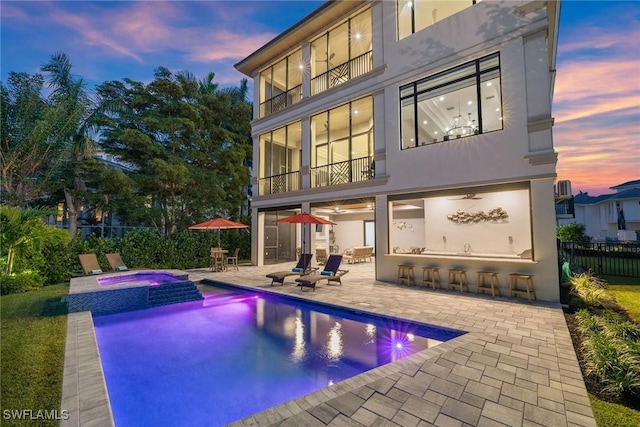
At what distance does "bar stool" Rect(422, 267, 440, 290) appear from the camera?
29.9 feet

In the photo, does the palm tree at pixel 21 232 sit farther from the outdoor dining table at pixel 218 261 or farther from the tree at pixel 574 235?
the tree at pixel 574 235

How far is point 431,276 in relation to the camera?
927 cm

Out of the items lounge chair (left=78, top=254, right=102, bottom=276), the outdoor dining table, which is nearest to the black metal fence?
the outdoor dining table

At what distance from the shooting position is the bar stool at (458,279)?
28.1 feet

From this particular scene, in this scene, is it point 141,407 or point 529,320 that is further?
point 529,320

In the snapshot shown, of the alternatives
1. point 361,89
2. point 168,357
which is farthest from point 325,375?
point 361,89

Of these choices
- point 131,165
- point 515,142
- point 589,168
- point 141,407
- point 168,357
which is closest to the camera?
point 141,407

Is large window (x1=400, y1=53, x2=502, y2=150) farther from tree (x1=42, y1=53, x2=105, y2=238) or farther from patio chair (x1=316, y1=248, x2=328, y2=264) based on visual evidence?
tree (x1=42, y1=53, x2=105, y2=238)

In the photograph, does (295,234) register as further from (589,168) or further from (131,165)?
(589,168)

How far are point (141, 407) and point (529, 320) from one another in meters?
7.17

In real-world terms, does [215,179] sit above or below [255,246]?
above

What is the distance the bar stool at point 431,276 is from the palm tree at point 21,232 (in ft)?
40.3

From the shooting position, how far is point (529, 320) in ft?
19.2

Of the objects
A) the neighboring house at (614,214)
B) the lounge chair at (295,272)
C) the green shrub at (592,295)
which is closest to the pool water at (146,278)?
the lounge chair at (295,272)
